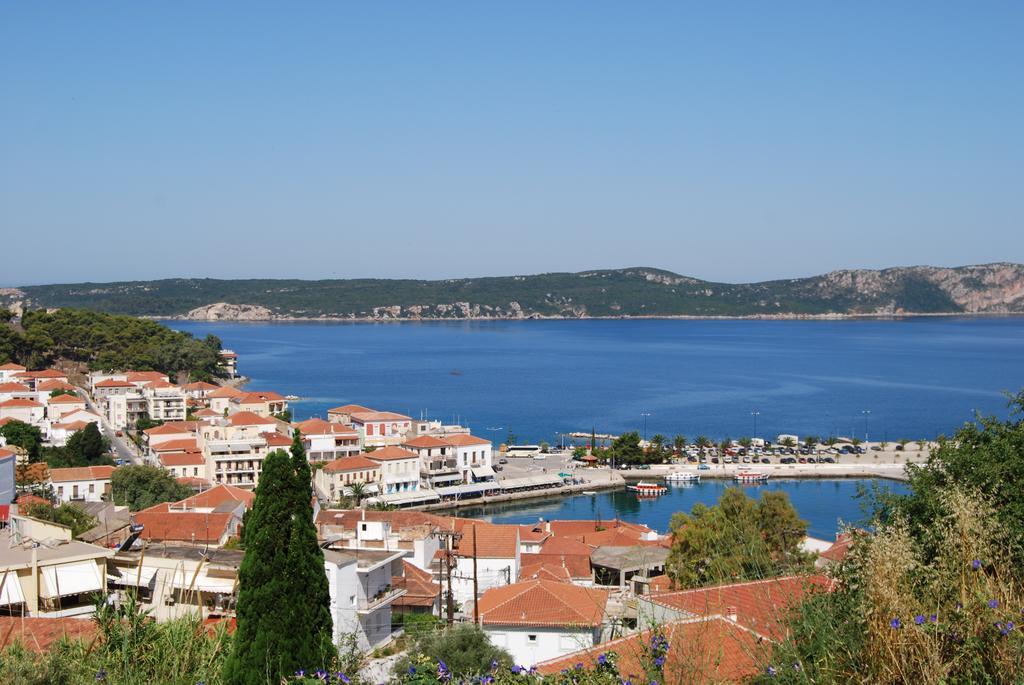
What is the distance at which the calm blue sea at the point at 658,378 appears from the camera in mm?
39491

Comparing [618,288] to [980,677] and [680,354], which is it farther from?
[980,677]

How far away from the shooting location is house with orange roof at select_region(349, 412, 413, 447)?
28016 millimetres

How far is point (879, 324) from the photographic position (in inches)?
5010

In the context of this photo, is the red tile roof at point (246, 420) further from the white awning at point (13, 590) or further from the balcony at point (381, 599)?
the white awning at point (13, 590)

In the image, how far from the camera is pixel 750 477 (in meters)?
27.5

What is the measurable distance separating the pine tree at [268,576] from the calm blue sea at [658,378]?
97.6 ft

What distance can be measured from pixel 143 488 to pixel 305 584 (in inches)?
576

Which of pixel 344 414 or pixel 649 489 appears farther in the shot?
pixel 344 414

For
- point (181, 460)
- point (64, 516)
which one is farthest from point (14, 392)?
point (64, 516)

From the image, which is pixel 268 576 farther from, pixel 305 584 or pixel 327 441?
pixel 327 441

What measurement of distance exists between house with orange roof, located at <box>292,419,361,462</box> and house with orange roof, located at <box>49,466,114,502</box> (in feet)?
21.8

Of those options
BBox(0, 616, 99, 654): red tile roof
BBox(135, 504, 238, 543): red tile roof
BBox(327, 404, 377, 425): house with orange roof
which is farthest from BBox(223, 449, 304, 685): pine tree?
BBox(327, 404, 377, 425): house with orange roof

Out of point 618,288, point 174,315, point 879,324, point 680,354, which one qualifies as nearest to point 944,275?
point 879,324

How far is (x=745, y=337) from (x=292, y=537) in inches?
3737
